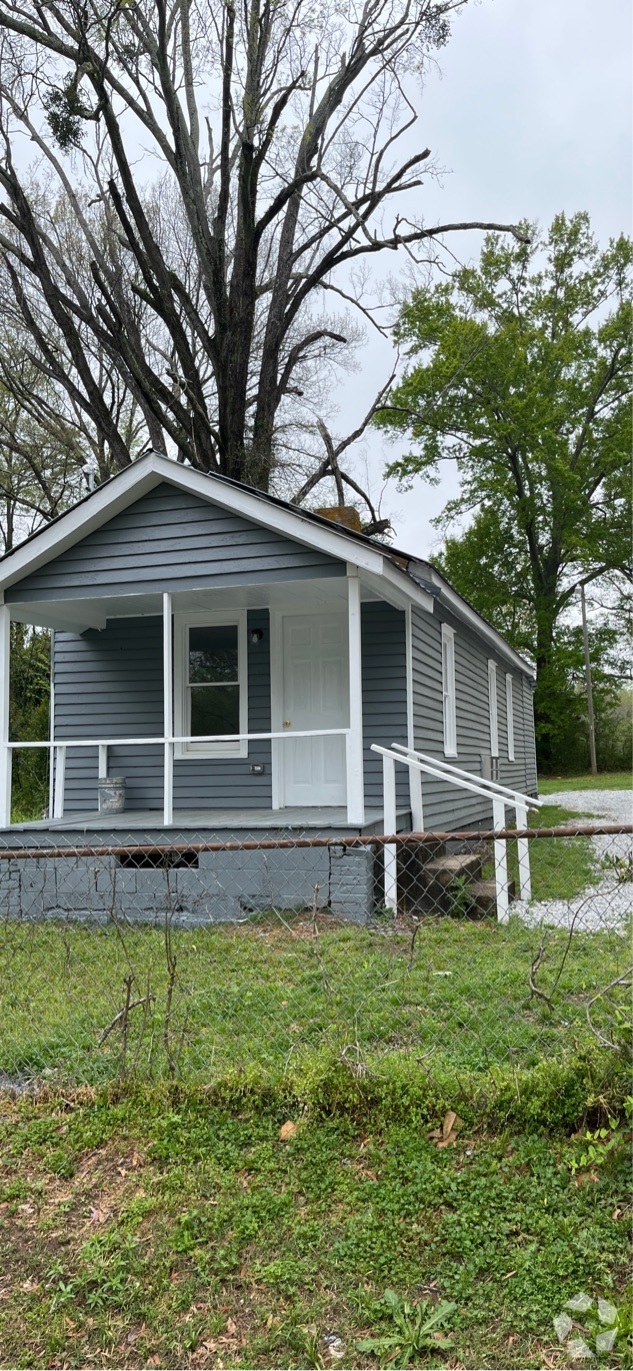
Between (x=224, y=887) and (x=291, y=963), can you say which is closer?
(x=291, y=963)

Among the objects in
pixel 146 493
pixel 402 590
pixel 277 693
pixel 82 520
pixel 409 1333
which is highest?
pixel 146 493

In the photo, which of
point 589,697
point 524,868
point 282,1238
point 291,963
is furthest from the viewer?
point 589,697

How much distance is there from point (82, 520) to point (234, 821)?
3324 mm

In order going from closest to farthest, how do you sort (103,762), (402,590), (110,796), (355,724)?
(355,724) → (402,590) → (110,796) → (103,762)

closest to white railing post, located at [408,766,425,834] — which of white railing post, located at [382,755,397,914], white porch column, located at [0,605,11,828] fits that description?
white railing post, located at [382,755,397,914]

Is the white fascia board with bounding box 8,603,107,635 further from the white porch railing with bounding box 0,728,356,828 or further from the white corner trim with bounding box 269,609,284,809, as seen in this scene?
the white corner trim with bounding box 269,609,284,809

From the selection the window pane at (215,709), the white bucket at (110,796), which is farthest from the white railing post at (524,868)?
the white bucket at (110,796)

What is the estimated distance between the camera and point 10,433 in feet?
71.6

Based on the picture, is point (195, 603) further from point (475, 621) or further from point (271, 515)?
point (475, 621)

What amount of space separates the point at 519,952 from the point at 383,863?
2210 mm

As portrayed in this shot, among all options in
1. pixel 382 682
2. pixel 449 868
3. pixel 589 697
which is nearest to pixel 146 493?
pixel 382 682

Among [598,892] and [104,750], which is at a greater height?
[104,750]

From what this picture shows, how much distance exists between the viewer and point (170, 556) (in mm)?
8984

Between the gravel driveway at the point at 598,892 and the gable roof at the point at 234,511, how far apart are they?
121 inches
